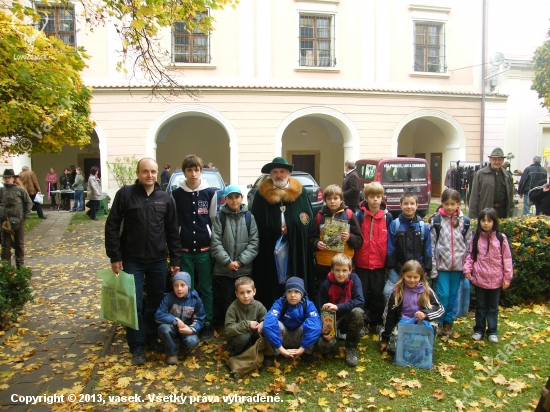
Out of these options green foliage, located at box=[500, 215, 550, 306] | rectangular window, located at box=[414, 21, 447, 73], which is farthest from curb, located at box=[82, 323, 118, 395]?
rectangular window, located at box=[414, 21, 447, 73]

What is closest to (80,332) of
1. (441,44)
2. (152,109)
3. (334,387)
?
(334,387)

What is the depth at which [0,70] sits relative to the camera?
398cm

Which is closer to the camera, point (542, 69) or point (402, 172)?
point (402, 172)

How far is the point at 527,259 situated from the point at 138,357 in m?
4.98

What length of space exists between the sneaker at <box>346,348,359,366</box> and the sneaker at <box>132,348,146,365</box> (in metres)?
2.00

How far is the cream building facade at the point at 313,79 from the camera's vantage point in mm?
16594

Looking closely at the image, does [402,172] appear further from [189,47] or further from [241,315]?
[241,315]

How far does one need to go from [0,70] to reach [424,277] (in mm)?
4490

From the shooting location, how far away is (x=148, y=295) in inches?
176

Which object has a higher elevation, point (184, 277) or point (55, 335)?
point (184, 277)

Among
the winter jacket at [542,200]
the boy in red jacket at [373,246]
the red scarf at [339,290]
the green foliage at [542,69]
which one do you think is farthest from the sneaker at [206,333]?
the green foliage at [542,69]

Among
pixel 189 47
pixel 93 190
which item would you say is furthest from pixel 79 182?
pixel 189 47

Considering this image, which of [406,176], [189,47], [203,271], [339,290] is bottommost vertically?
[339,290]

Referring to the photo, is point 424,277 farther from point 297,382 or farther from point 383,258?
point 297,382
